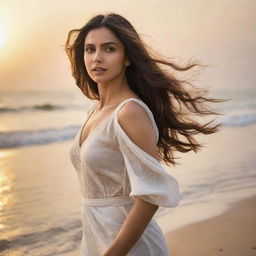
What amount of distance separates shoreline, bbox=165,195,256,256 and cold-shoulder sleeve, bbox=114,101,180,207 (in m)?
2.13

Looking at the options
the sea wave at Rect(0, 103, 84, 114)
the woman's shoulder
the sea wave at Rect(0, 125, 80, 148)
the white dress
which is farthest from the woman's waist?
the sea wave at Rect(0, 103, 84, 114)

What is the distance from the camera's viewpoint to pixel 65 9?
8.52 m

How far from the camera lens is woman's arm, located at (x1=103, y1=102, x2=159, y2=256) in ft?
4.49

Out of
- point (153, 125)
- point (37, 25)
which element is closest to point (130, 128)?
point (153, 125)

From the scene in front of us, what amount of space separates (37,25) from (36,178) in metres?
4.21

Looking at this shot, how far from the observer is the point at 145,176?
1.40 metres

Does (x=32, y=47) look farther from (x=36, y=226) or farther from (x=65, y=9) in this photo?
(x=36, y=226)

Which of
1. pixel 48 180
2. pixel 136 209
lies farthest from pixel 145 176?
pixel 48 180

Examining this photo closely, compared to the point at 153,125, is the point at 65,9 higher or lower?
lower

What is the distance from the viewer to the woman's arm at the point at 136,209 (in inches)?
53.8

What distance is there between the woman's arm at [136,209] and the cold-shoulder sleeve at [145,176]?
1 cm

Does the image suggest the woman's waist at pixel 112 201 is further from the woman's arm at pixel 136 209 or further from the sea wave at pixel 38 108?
the sea wave at pixel 38 108

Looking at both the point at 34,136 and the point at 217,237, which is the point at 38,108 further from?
the point at 217,237

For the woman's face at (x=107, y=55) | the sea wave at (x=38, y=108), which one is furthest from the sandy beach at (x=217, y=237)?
the sea wave at (x=38, y=108)
